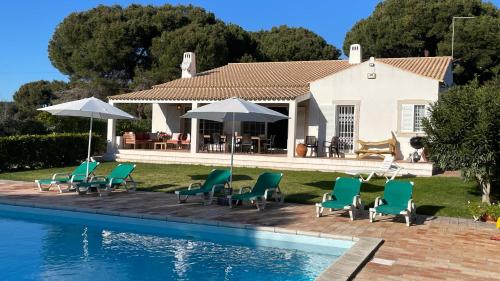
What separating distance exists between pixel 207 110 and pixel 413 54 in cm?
2778

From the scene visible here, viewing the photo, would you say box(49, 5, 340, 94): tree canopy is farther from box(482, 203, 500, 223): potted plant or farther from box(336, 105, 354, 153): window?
box(482, 203, 500, 223): potted plant

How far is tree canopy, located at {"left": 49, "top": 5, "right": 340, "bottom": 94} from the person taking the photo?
38062mm

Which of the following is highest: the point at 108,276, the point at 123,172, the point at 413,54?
the point at 413,54

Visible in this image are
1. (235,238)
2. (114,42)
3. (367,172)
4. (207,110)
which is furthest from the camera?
(114,42)

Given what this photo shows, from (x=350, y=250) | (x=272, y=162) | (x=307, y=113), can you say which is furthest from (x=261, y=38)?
(x=350, y=250)

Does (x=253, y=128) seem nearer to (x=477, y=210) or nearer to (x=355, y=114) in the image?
(x=355, y=114)

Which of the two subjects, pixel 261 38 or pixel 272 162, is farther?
pixel 261 38

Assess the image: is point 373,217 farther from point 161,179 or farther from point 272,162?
point 272,162

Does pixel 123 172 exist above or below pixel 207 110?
below

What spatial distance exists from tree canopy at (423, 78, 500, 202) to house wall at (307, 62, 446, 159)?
7995mm

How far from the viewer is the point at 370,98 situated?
2200cm

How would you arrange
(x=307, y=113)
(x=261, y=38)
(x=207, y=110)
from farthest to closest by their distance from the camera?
(x=261, y=38)
(x=307, y=113)
(x=207, y=110)

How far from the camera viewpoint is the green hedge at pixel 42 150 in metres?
20.0

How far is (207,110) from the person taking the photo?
13.6m
